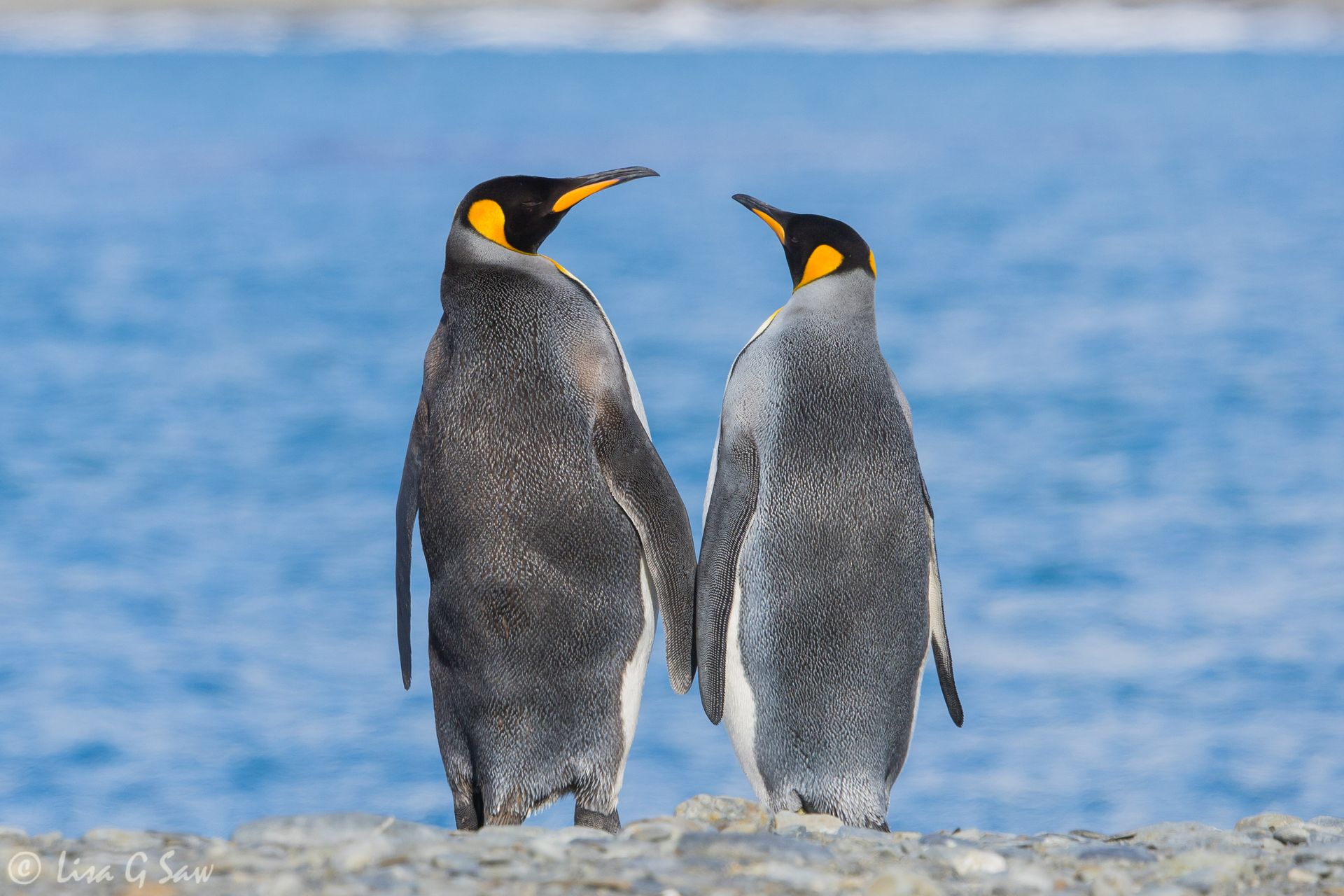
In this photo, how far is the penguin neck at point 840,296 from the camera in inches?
128

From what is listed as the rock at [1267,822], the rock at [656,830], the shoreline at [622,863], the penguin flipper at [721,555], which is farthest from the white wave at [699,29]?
the shoreline at [622,863]

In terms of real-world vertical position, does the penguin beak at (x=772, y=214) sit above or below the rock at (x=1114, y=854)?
above

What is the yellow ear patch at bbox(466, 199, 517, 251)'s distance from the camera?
10.2 ft

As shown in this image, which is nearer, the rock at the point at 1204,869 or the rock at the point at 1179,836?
the rock at the point at 1204,869

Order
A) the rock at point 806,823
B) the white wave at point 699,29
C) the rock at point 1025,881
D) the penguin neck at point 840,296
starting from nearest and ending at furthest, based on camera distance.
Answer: the rock at point 1025,881 < the rock at point 806,823 < the penguin neck at point 840,296 < the white wave at point 699,29

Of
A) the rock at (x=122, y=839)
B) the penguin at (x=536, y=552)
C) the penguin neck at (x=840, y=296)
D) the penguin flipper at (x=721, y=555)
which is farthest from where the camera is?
the penguin neck at (x=840, y=296)

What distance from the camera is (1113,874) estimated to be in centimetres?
241

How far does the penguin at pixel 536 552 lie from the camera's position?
9.52ft

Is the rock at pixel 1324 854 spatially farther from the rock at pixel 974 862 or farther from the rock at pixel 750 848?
the rock at pixel 750 848

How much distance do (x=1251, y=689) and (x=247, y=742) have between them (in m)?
4.07

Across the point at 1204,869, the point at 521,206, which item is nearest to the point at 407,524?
the point at 521,206

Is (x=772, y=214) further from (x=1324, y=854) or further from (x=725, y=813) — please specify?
(x=1324, y=854)

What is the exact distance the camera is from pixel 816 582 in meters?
3.09

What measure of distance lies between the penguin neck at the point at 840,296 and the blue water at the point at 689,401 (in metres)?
2.98
